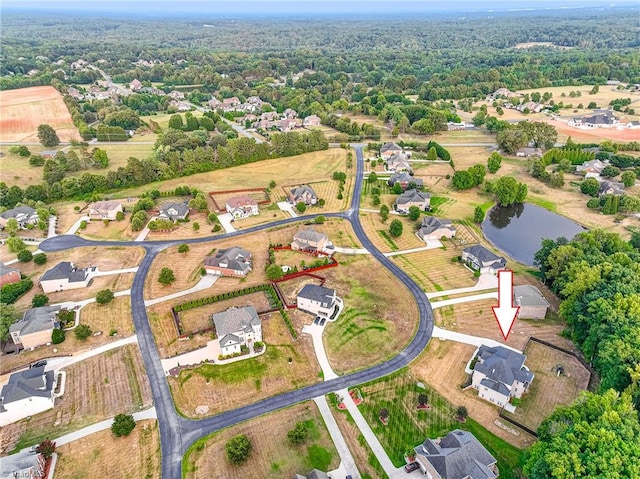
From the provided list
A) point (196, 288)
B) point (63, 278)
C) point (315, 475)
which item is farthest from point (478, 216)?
point (63, 278)

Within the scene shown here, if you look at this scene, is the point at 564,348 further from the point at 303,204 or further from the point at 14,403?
the point at 14,403

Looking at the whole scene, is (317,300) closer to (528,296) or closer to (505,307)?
(505,307)

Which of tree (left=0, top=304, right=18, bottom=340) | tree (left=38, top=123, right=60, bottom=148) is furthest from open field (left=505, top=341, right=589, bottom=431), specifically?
tree (left=38, top=123, right=60, bottom=148)

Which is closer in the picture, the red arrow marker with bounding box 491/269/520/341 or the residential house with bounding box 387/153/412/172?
the red arrow marker with bounding box 491/269/520/341

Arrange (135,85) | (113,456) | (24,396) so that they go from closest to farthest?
(113,456) < (24,396) < (135,85)

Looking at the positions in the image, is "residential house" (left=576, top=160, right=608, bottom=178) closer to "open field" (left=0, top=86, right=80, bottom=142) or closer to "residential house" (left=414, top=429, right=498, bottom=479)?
"residential house" (left=414, top=429, right=498, bottom=479)
